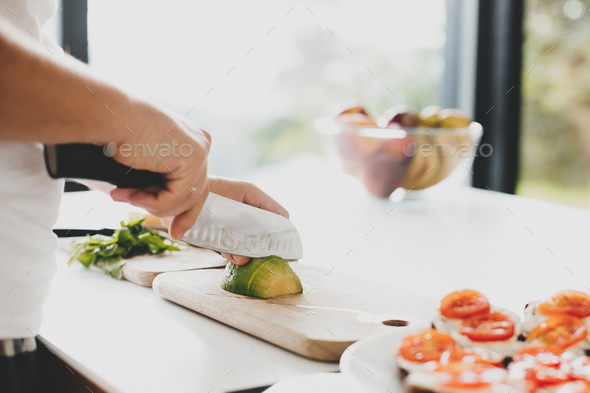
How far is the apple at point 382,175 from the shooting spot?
4.77 feet

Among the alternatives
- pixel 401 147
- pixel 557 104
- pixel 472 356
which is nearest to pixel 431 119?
pixel 401 147

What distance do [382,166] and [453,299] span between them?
92 centimetres

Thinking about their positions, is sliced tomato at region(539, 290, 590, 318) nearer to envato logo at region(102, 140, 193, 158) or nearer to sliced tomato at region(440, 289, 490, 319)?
sliced tomato at region(440, 289, 490, 319)

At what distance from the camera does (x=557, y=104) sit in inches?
105

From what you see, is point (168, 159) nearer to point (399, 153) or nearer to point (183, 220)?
point (183, 220)

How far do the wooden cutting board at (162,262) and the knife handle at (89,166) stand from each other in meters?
0.32

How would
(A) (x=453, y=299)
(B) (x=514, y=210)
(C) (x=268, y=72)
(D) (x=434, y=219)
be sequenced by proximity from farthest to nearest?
(C) (x=268, y=72), (B) (x=514, y=210), (D) (x=434, y=219), (A) (x=453, y=299)

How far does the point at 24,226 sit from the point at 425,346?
1.55 ft

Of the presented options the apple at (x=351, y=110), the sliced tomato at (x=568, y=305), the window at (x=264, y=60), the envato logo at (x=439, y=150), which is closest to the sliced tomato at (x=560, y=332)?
the sliced tomato at (x=568, y=305)

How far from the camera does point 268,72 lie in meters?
3.02

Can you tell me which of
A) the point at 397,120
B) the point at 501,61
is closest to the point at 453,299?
the point at 397,120

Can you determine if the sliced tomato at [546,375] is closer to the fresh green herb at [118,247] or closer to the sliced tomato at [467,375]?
the sliced tomato at [467,375]

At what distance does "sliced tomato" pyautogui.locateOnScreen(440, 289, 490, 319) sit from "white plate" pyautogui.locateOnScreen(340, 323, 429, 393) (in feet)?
0.11

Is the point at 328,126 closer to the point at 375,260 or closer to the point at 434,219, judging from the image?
the point at 434,219
